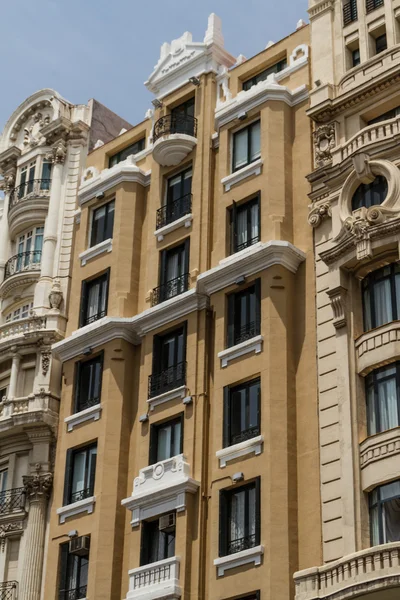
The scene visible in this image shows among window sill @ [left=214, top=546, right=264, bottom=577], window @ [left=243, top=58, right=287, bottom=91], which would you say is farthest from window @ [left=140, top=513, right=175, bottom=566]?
window @ [left=243, top=58, right=287, bottom=91]

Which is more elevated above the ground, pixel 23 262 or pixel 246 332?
pixel 23 262

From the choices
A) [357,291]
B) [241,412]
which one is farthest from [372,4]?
[241,412]

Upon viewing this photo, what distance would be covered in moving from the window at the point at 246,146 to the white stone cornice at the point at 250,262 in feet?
15.3

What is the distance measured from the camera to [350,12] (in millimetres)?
46312

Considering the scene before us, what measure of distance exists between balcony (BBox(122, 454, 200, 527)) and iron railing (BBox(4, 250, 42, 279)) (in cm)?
1452

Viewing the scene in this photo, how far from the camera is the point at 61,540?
44094 millimetres

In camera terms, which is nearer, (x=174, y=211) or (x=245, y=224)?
(x=245, y=224)

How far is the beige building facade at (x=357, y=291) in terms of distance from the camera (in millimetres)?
35438

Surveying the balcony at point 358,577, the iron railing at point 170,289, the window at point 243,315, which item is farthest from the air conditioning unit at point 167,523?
the iron railing at point 170,289

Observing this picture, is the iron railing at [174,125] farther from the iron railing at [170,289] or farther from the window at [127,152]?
the iron railing at [170,289]

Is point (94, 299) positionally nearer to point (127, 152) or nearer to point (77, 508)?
point (127, 152)

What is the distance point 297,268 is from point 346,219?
3069mm

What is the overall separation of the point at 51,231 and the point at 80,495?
1347 cm

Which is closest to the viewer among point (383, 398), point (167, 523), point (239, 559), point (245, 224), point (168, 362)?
point (383, 398)
